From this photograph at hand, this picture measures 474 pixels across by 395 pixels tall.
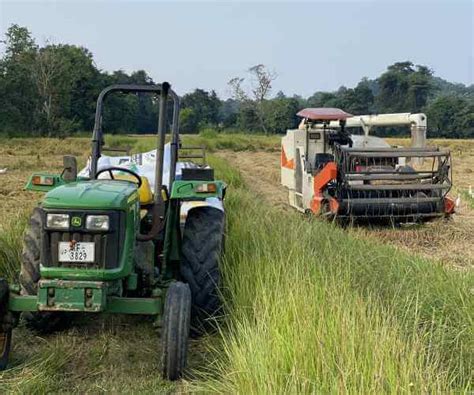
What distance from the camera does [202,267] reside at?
4.18 meters

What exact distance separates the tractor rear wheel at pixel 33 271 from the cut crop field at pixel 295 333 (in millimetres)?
110

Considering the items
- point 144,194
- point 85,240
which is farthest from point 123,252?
point 144,194

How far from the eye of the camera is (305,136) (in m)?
10.5

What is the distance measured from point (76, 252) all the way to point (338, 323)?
5.08ft

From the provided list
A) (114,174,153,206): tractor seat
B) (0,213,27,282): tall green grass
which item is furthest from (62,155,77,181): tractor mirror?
(0,213,27,282): tall green grass

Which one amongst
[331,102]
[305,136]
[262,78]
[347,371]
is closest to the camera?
[347,371]

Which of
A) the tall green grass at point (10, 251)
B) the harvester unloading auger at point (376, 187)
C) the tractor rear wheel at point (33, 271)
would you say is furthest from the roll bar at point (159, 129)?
the harvester unloading auger at point (376, 187)

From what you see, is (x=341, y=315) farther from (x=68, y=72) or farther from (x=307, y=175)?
(x=68, y=72)

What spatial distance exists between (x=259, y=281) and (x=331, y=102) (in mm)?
65763

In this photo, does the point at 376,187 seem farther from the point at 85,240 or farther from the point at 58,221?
the point at 58,221

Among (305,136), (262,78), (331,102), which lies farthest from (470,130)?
(305,136)

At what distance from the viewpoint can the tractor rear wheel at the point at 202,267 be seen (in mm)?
4137

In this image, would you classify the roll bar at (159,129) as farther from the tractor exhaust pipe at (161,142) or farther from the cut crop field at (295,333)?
the cut crop field at (295,333)

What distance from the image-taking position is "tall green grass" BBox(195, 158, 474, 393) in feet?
8.33
